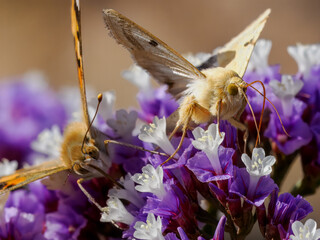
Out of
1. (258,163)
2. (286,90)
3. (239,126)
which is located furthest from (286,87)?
(258,163)

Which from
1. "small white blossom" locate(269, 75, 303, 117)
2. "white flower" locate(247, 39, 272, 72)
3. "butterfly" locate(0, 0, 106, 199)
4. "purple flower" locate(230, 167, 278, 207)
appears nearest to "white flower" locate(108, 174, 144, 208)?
"butterfly" locate(0, 0, 106, 199)

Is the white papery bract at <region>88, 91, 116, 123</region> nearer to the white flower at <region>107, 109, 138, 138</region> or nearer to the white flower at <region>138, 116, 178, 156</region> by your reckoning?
the white flower at <region>107, 109, 138, 138</region>

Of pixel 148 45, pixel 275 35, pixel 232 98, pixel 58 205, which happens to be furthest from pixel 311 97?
pixel 275 35

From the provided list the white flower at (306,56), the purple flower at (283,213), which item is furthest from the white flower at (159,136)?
the white flower at (306,56)

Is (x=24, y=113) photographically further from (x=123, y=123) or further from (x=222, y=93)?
(x=222, y=93)

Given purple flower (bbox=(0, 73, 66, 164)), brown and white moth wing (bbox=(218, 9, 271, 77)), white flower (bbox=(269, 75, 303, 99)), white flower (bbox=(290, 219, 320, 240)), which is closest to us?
white flower (bbox=(290, 219, 320, 240))

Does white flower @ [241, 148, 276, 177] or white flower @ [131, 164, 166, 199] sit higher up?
white flower @ [241, 148, 276, 177]

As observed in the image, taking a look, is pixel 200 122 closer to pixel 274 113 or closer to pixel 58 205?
pixel 274 113
